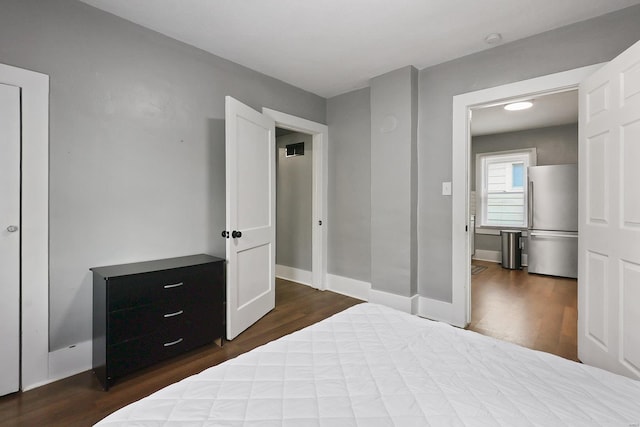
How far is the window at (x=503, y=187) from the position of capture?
18.8ft

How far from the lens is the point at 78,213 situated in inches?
82.9

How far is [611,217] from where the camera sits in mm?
1939

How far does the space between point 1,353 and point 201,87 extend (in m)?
2.31

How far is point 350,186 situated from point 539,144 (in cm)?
394

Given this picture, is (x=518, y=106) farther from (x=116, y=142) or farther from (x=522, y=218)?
(x=116, y=142)

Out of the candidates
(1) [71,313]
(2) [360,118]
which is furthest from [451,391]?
(2) [360,118]

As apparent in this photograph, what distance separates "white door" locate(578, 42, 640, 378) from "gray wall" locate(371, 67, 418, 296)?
133cm

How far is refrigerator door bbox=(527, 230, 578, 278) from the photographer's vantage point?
186 inches

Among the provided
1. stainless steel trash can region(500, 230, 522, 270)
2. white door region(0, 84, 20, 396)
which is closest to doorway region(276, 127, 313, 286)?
white door region(0, 84, 20, 396)

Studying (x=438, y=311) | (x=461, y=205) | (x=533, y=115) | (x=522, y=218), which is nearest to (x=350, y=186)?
(x=461, y=205)

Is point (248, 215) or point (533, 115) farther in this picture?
point (533, 115)

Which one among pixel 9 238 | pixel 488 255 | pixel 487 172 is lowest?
pixel 488 255

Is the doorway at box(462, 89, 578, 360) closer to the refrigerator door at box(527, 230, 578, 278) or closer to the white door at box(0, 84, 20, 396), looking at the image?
the refrigerator door at box(527, 230, 578, 278)

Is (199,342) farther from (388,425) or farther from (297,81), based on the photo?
(297,81)
